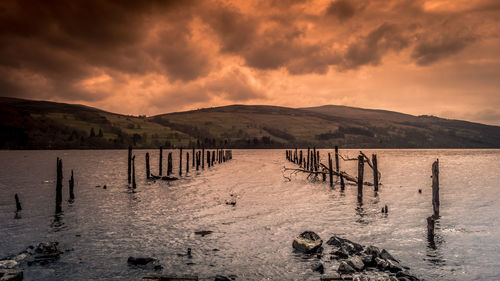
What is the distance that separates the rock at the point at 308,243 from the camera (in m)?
13.0

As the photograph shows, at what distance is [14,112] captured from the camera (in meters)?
182

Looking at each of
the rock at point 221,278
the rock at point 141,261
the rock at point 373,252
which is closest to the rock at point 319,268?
the rock at point 373,252

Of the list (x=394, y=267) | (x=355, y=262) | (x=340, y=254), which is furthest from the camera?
(x=340, y=254)

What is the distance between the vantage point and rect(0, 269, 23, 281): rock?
984 cm

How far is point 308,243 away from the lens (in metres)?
13.2

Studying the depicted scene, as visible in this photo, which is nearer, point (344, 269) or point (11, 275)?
point (11, 275)

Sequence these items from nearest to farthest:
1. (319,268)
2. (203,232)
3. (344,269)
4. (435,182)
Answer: (344,269) → (319,268) → (203,232) → (435,182)

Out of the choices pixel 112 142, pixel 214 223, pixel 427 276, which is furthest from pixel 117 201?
pixel 112 142

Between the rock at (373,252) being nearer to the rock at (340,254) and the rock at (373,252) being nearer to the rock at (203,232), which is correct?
the rock at (340,254)

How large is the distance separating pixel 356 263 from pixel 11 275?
1122 centimetres

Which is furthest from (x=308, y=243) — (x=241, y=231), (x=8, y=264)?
(x=8, y=264)

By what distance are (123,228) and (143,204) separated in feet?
25.1

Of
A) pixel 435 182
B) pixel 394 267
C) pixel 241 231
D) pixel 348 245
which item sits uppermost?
pixel 435 182

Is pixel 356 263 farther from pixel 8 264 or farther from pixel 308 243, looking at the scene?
pixel 8 264
